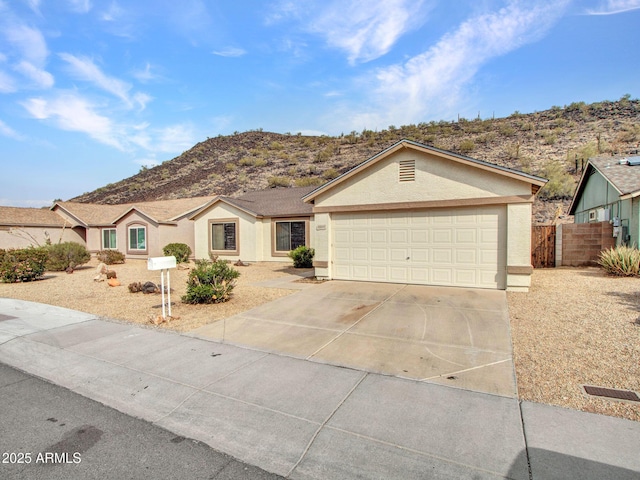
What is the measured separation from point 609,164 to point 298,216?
1510 centimetres

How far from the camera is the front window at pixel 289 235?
18.6 meters

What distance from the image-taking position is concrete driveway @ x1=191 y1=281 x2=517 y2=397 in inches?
196

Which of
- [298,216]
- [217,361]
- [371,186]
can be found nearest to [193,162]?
[298,216]

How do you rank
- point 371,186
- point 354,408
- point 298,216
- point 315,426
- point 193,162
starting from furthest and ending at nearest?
point 193,162 → point 298,216 → point 371,186 → point 354,408 → point 315,426

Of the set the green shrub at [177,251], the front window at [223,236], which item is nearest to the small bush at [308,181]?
the front window at [223,236]

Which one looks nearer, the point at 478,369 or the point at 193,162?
the point at 478,369

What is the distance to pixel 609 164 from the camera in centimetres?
1680

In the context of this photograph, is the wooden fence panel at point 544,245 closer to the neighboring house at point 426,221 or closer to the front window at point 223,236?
the neighboring house at point 426,221

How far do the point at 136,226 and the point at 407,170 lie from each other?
1829cm

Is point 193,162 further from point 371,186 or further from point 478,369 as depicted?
point 478,369

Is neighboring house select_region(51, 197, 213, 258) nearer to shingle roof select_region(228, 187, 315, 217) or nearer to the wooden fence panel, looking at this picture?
shingle roof select_region(228, 187, 315, 217)

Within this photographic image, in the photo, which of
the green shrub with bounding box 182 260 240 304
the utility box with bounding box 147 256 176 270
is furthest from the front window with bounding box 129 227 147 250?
the utility box with bounding box 147 256 176 270

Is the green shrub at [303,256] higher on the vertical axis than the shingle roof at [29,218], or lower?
lower

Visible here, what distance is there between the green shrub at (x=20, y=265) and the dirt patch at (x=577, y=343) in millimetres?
16742
